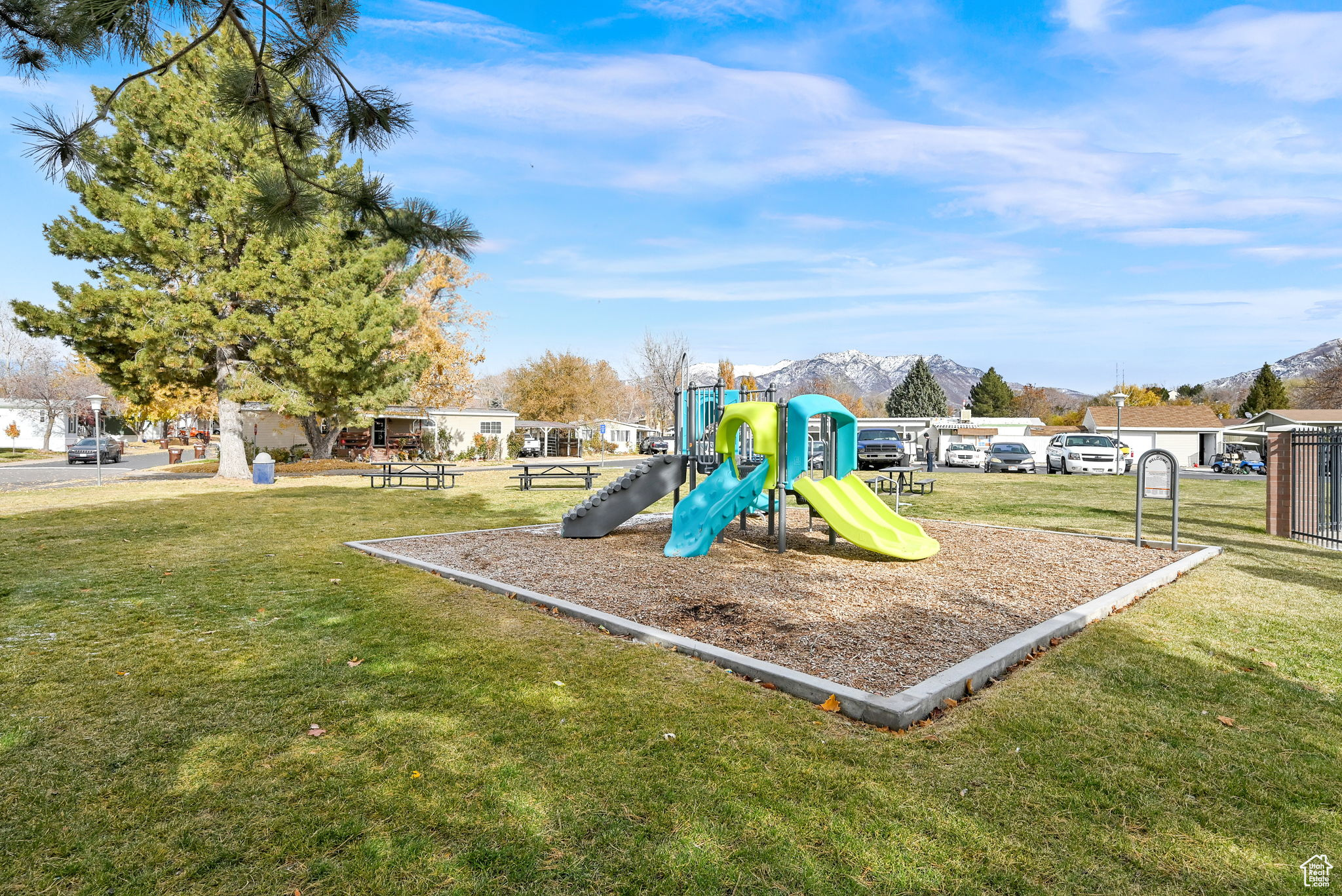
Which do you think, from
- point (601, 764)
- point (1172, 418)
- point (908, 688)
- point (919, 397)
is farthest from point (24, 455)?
point (919, 397)

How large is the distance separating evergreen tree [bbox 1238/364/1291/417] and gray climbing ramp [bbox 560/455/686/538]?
223 ft

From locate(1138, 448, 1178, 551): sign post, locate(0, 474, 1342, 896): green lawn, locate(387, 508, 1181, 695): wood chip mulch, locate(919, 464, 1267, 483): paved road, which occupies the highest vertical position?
locate(1138, 448, 1178, 551): sign post

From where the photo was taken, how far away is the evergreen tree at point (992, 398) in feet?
254

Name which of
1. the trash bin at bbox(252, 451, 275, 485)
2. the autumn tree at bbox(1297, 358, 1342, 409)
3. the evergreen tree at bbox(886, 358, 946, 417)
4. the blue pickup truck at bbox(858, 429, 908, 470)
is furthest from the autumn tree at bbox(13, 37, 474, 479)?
the evergreen tree at bbox(886, 358, 946, 417)

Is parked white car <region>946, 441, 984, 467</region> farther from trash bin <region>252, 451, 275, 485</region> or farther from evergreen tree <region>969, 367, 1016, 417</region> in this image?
evergreen tree <region>969, 367, 1016, 417</region>

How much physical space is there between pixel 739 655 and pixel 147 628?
4.91 meters

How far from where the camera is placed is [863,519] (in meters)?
8.70

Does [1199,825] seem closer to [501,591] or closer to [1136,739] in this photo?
[1136,739]

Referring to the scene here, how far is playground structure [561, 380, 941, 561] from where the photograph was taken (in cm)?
855

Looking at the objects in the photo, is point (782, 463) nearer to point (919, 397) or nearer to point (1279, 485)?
point (1279, 485)

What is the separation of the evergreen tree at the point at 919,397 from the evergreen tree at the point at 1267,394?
25.4 metres

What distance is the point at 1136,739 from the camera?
12.1ft
